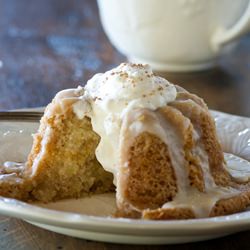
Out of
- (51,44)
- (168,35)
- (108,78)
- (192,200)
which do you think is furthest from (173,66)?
(192,200)

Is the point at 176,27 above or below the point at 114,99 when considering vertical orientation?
below

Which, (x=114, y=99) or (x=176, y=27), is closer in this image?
(x=114, y=99)

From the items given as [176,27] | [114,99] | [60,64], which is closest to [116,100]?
[114,99]

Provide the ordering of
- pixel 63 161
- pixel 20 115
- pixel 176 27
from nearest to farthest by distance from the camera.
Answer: pixel 63 161 → pixel 20 115 → pixel 176 27

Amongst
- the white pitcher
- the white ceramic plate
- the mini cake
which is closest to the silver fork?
the mini cake

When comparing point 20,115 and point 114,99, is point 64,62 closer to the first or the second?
point 20,115

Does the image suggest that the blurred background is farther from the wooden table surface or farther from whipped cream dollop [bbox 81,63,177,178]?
whipped cream dollop [bbox 81,63,177,178]

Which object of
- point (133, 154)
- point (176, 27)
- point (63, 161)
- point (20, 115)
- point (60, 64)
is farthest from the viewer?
point (60, 64)
